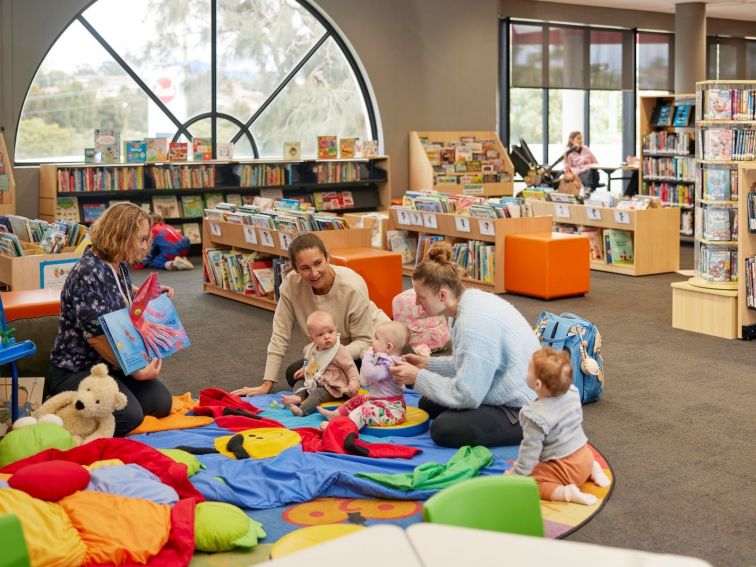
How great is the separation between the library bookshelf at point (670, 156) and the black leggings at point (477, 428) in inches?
332

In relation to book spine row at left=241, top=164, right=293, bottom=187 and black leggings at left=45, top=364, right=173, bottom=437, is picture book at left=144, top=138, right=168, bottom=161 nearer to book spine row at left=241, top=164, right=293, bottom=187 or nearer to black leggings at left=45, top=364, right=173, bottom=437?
book spine row at left=241, top=164, right=293, bottom=187

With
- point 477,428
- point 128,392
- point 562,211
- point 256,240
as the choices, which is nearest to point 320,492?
point 477,428

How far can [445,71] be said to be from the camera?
14312 mm

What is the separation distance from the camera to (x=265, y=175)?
1269 centimetres

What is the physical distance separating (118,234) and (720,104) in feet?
15.3

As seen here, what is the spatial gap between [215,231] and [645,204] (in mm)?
4427

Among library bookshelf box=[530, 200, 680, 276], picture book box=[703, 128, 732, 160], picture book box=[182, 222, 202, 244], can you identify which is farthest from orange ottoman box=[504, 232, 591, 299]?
picture book box=[182, 222, 202, 244]

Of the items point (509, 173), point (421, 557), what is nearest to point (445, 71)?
point (509, 173)

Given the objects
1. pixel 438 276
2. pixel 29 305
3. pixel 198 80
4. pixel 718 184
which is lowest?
pixel 29 305

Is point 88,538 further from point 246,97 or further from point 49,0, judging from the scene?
point 246,97

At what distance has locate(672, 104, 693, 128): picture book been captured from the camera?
1227cm

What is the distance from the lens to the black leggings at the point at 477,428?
449 cm

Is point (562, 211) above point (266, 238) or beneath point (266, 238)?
above

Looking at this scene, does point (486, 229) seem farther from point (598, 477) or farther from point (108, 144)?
point (598, 477)
